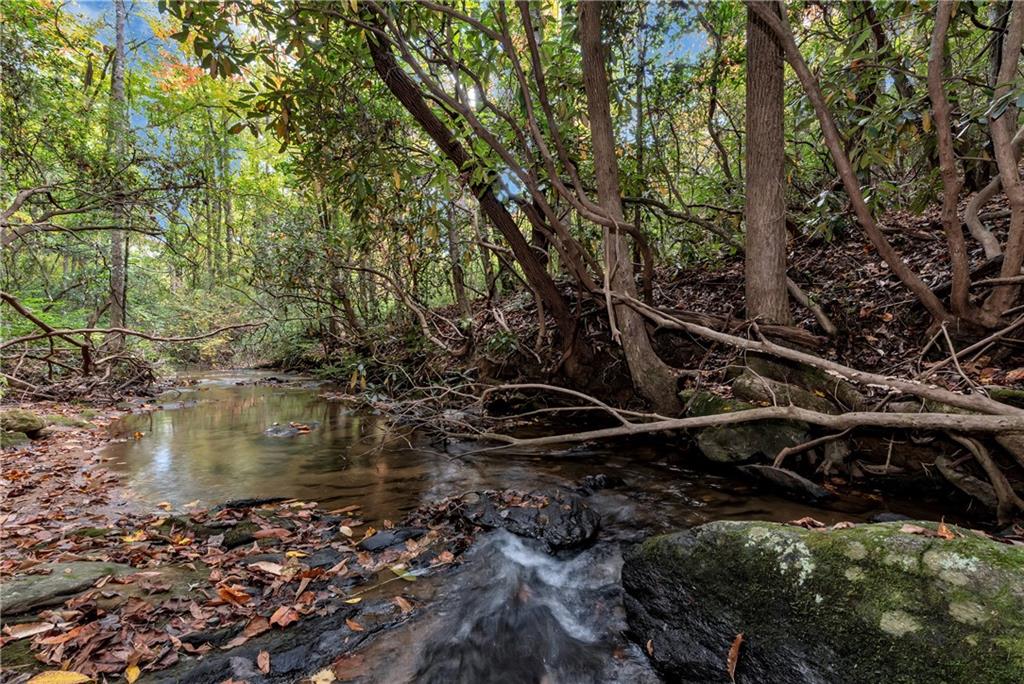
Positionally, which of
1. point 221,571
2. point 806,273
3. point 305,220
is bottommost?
point 221,571

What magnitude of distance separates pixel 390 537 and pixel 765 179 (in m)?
5.60

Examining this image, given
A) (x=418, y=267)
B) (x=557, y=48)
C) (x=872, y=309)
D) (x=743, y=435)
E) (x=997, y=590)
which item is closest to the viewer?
(x=997, y=590)

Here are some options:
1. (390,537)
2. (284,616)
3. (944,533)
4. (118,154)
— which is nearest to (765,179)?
(944,533)

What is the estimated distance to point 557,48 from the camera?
677 cm

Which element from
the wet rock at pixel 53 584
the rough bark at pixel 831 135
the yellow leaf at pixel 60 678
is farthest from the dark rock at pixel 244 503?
the rough bark at pixel 831 135

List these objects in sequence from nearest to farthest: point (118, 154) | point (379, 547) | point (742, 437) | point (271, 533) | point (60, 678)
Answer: point (60, 678) < point (379, 547) < point (271, 533) < point (742, 437) < point (118, 154)

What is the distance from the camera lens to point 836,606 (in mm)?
2045

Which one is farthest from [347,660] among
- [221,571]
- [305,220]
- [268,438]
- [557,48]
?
[305,220]

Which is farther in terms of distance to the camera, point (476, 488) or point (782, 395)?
point (476, 488)

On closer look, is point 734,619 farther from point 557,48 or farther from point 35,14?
point 35,14

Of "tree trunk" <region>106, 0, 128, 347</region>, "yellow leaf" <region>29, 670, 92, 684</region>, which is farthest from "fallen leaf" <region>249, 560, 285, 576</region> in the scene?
"tree trunk" <region>106, 0, 128, 347</region>

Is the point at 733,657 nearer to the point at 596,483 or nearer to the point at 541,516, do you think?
the point at 541,516

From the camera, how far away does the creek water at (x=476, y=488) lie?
2.60 metres

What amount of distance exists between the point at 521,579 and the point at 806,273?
640 centimetres
